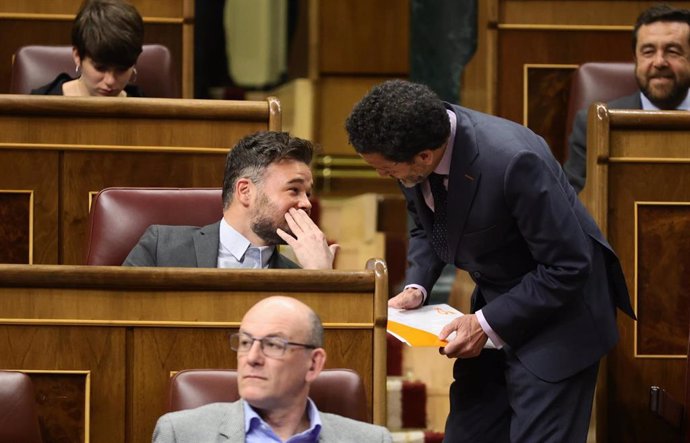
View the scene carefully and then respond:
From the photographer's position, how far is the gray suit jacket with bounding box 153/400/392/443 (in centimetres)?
125

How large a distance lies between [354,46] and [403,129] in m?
1.84

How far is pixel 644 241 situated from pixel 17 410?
3.18ft

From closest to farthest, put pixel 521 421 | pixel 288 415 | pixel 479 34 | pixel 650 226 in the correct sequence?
pixel 288 415 → pixel 521 421 → pixel 650 226 → pixel 479 34

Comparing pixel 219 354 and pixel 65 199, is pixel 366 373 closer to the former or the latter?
pixel 219 354

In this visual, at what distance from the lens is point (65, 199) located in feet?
6.37

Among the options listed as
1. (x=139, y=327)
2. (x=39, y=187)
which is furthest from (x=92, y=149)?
(x=139, y=327)

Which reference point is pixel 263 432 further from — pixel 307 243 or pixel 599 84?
pixel 599 84

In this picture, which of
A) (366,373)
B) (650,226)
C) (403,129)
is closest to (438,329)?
(366,373)

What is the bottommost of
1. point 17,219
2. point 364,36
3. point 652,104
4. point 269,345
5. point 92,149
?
point 269,345

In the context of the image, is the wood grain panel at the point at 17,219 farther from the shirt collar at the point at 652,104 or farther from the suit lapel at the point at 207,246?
the shirt collar at the point at 652,104

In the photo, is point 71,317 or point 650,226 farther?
point 650,226

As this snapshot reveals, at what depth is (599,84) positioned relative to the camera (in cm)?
238

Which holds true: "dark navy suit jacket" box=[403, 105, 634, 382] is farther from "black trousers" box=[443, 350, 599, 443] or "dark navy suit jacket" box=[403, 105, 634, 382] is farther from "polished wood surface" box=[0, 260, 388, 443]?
"polished wood surface" box=[0, 260, 388, 443]

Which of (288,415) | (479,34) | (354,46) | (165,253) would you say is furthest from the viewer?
(354,46)
